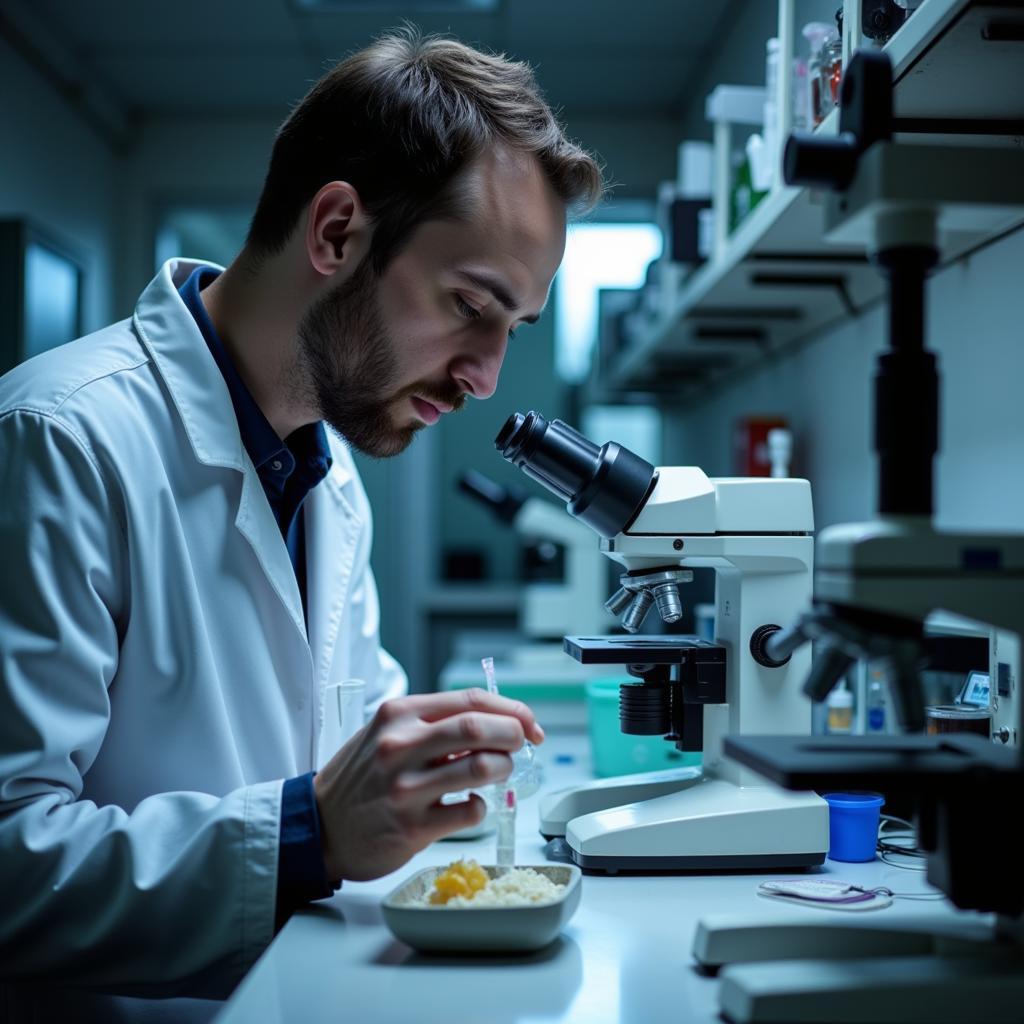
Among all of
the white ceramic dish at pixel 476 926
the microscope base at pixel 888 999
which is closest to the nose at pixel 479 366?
the white ceramic dish at pixel 476 926

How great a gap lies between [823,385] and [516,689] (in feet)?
3.23

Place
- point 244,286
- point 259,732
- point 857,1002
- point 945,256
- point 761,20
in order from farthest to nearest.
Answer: point 761,20 < point 945,256 < point 244,286 < point 259,732 < point 857,1002

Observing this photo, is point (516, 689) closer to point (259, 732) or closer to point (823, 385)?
point (823, 385)

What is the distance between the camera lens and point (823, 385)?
90.2 inches

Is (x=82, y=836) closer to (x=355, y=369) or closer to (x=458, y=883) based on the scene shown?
(x=458, y=883)

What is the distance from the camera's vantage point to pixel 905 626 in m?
0.66

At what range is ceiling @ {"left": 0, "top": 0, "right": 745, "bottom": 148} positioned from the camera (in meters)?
3.31

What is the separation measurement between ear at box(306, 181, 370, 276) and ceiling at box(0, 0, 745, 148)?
99.5 inches

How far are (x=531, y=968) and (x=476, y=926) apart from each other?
0.17 ft

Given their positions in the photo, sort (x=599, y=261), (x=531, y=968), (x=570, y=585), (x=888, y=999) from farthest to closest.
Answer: (x=599, y=261) < (x=570, y=585) < (x=531, y=968) < (x=888, y=999)

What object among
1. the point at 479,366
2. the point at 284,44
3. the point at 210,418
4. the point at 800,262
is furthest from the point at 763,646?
the point at 284,44

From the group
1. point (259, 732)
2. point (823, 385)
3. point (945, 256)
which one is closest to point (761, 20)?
point (823, 385)

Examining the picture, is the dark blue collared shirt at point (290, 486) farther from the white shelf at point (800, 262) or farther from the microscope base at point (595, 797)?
the white shelf at point (800, 262)

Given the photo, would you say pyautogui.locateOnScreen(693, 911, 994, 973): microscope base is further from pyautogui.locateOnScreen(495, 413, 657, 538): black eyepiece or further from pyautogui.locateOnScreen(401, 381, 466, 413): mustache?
pyautogui.locateOnScreen(401, 381, 466, 413): mustache
